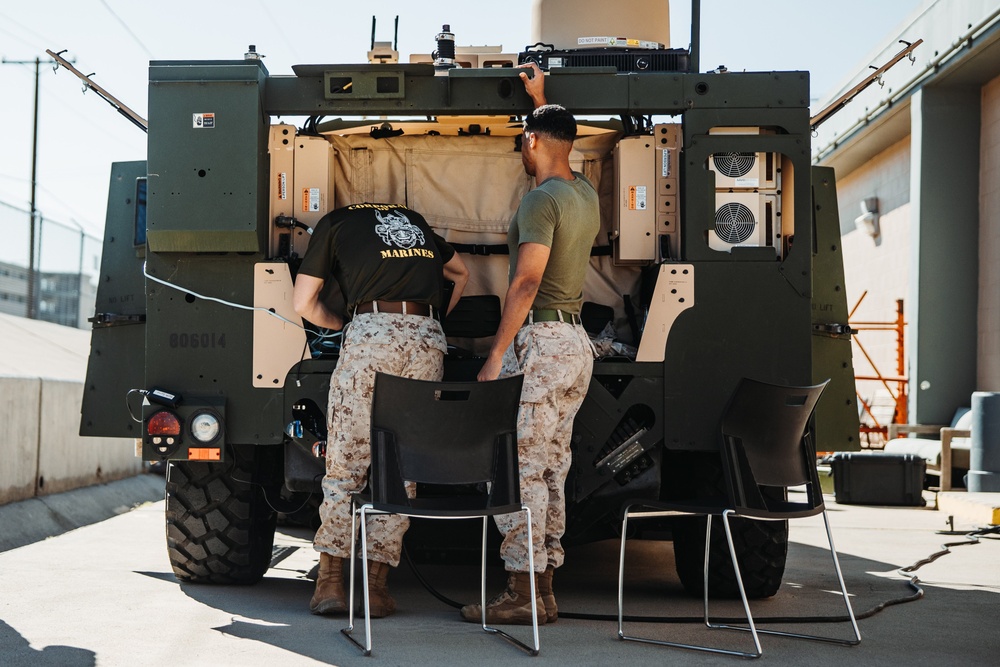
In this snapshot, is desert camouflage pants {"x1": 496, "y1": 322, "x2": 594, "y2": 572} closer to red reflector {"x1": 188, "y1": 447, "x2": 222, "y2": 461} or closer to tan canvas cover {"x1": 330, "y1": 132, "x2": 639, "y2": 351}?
tan canvas cover {"x1": 330, "y1": 132, "x2": 639, "y2": 351}

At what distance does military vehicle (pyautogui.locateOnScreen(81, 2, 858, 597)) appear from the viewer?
4.94 meters

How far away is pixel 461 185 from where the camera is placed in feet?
18.6

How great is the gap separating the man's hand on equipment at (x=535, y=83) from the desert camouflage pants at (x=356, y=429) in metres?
1.14

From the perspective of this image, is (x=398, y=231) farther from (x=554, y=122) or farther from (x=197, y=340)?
(x=197, y=340)

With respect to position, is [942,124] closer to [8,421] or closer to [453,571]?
[453,571]

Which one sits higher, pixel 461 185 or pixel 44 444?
pixel 461 185

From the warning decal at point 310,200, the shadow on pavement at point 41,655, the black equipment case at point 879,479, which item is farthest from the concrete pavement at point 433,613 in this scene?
the black equipment case at point 879,479

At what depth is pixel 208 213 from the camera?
16.1 feet

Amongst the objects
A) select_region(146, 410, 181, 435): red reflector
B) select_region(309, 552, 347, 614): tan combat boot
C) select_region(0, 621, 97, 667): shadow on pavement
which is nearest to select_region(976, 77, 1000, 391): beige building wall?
select_region(309, 552, 347, 614): tan combat boot

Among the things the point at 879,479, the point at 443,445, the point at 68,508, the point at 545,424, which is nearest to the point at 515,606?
the point at 545,424

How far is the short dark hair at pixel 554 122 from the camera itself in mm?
4680

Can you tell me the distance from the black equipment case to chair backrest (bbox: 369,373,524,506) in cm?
708

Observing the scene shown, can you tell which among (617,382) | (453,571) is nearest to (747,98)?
(617,382)

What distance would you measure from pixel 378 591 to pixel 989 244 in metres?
10.5
